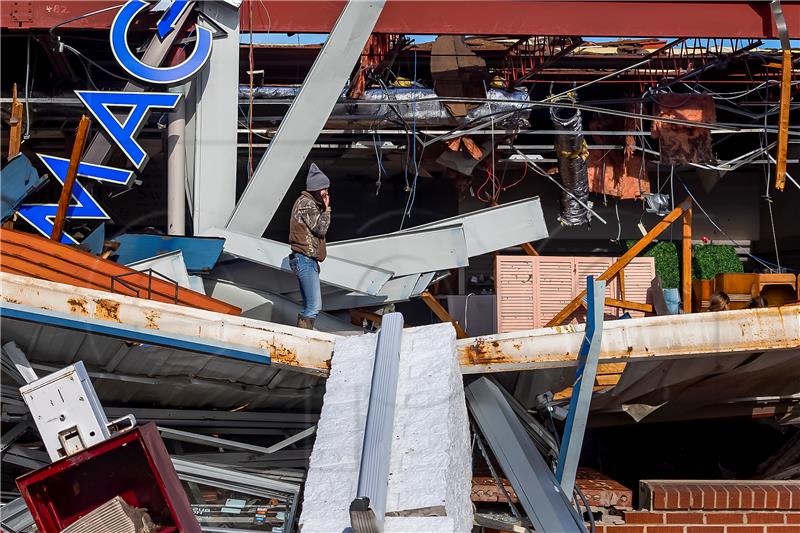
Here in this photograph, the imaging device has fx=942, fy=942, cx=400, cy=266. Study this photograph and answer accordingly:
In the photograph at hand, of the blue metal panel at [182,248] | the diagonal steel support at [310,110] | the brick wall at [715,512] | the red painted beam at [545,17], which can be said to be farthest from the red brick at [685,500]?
Result: the red painted beam at [545,17]

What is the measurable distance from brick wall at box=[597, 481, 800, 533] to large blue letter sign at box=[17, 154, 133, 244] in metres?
5.26

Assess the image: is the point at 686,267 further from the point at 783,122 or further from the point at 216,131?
the point at 216,131

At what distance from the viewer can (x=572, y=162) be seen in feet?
35.6

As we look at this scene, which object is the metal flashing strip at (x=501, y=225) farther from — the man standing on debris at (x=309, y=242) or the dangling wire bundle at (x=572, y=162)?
the dangling wire bundle at (x=572, y=162)

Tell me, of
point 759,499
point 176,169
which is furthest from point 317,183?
point 759,499

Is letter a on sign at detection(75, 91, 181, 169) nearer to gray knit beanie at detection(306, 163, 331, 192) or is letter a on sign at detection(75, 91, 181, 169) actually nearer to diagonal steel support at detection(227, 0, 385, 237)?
diagonal steel support at detection(227, 0, 385, 237)

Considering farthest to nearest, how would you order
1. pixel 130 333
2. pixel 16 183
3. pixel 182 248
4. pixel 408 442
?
pixel 16 183 → pixel 182 248 → pixel 130 333 → pixel 408 442

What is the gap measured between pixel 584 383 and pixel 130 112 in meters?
5.03

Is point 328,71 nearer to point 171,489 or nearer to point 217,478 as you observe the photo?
point 217,478

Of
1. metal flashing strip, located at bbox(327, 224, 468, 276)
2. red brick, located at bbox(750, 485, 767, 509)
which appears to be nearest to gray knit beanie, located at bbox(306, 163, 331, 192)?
metal flashing strip, located at bbox(327, 224, 468, 276)

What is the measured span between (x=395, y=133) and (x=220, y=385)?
14.9 feet

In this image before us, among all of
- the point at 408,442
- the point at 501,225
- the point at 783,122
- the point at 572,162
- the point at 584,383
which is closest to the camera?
the point at 408,442

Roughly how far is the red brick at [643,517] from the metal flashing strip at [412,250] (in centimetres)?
266

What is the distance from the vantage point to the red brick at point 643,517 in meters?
7.27
